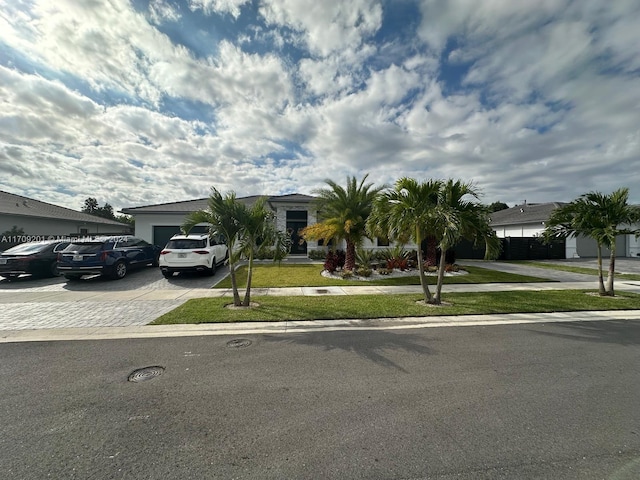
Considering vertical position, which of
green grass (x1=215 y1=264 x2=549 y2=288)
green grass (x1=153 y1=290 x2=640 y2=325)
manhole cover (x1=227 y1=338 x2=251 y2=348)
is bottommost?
manhole cover (x1=227 y1=338 x2=251 y2=348)

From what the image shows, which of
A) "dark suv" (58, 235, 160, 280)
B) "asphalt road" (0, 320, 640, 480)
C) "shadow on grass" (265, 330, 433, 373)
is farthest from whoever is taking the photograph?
"dark suv" (58, 235, 160, 280)

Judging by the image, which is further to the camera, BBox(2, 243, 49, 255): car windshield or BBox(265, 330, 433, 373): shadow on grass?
BBox(2, 243, 49, 255): car windshield

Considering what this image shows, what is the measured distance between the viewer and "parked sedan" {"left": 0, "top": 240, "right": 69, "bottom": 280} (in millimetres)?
11016

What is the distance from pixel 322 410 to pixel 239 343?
243cm

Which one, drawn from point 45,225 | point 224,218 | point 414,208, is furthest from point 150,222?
point 414,208

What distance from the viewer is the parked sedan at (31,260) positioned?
11016 millimetres

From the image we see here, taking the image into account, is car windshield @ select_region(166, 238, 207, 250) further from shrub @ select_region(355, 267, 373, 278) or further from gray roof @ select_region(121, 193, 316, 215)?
shrub @ select_region(355, 267, 373, 278)

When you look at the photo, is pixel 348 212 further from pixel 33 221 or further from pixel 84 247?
pixel 33 221

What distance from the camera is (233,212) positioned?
24.3 feet

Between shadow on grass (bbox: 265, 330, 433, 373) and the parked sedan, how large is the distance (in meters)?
11.9

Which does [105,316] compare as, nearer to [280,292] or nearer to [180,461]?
[280,292]

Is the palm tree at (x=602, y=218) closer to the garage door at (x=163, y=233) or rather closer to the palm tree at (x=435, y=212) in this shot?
the palm tree at (x=435, y=212)

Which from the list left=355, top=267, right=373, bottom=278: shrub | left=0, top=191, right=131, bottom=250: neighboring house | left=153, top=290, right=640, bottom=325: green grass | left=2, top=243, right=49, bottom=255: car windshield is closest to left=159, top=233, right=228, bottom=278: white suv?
left=153, top=290, right=640, bottom=325: green grass

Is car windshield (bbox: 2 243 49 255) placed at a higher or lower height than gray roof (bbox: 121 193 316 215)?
lower
